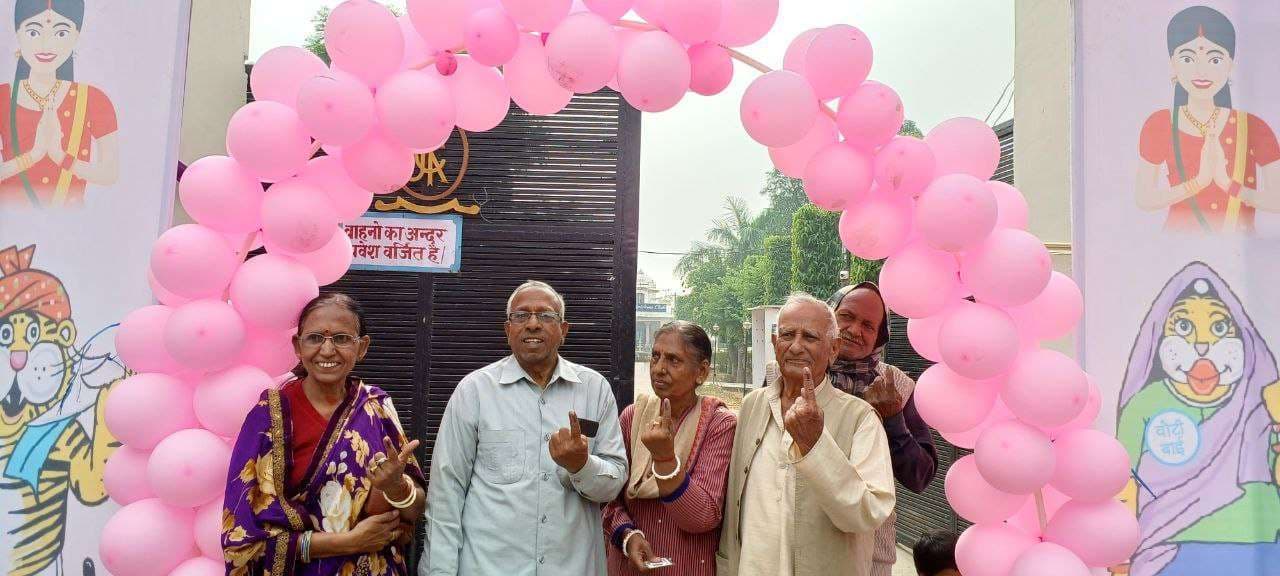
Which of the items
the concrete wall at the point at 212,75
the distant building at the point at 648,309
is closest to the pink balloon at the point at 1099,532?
the concrete wall at the point at 212,75

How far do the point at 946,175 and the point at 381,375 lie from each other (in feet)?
11.4

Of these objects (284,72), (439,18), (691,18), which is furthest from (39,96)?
(691,18)

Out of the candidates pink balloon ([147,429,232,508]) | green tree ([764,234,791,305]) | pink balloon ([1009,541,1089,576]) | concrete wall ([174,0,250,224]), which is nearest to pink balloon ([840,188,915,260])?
pink balloon ([1009,541,1089,576])

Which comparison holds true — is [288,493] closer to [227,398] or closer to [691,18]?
[227,398]

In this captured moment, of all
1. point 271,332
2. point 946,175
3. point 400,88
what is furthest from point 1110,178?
point 271,332

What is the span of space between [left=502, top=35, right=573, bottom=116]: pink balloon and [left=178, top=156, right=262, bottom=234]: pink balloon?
2.94ft

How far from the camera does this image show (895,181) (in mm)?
2684

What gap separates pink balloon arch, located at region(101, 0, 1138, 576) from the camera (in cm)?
251

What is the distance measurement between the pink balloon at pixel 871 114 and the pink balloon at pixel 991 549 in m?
1.30

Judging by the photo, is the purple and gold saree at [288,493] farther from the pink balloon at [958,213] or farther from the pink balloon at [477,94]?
the pink balloon at [958,213]

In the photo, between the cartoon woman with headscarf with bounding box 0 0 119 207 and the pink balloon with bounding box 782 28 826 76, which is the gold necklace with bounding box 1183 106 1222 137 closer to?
the pink balloon with bounding box 782 28 826 76

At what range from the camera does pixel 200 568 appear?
251cm

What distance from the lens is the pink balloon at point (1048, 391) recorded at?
2.48 m

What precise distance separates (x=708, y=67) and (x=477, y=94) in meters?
0.79
